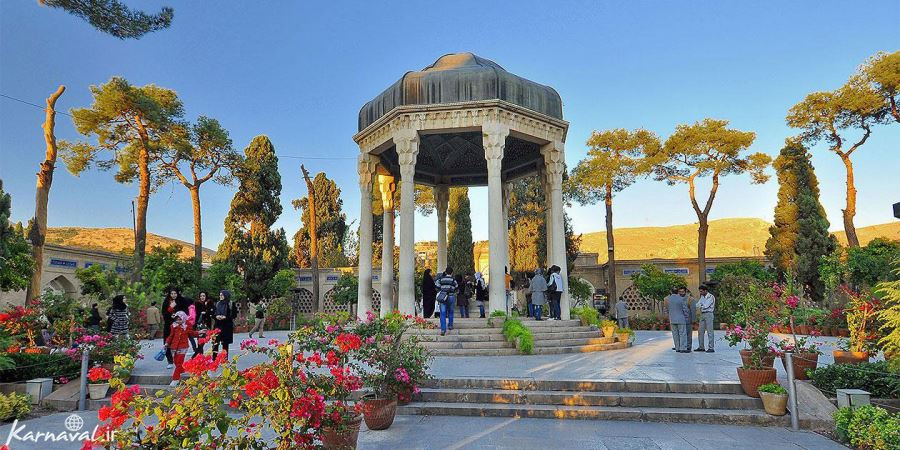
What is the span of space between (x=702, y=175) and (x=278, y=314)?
23340 millimetres

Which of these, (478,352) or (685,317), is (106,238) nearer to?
(478,352)

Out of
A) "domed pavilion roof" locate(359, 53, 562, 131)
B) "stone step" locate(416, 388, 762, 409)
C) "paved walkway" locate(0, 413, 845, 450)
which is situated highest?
"domed pavilion roof" locate(359, 53, 562, 131)

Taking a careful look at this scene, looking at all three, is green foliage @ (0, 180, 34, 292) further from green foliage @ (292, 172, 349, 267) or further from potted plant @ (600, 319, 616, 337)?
green foliage @ (292, 172, 349, 267)

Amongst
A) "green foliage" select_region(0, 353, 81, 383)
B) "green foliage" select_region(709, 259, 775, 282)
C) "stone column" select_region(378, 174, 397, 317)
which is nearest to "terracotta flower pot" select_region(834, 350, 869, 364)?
"stone column" select_region(378, 174, 397, 317)

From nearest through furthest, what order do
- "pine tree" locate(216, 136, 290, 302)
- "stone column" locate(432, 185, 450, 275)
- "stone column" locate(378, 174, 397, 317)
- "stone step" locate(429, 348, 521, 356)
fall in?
"stone step" locate(429, 348, 521, 356) → "stone column" locate(378, 174, 397, 317) → "stone column" locate(432, 185, 450, 275) → "pine tree" locate(216, 136, 290, 302)

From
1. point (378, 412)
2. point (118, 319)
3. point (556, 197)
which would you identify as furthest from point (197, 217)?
point (378, 412)

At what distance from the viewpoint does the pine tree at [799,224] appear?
23391 millimetres

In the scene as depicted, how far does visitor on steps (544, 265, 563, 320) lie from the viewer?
12430 mm

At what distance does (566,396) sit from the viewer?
6.30 metres

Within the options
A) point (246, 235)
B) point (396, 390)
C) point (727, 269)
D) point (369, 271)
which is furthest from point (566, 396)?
point (246, 235)

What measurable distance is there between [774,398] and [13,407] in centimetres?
996

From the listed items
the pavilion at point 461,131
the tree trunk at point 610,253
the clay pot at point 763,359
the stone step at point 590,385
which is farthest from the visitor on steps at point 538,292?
the tree trunk at point 610,253

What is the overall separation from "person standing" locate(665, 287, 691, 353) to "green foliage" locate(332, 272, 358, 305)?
624 inches

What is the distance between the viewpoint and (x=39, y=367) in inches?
292
